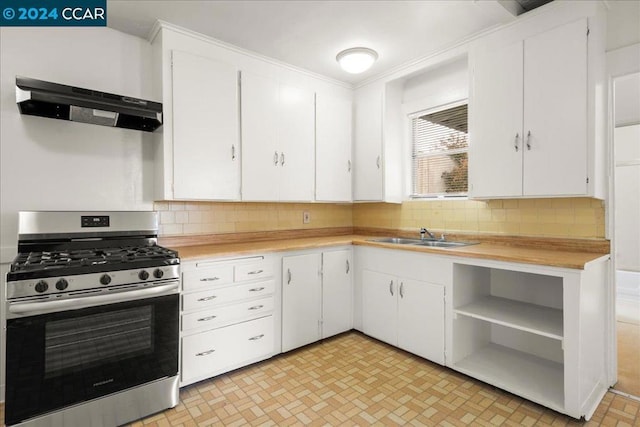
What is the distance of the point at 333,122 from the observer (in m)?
3.46

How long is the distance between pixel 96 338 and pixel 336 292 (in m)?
1.83

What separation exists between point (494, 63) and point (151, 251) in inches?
108

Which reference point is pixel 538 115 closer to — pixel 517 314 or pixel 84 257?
pixel 517 314

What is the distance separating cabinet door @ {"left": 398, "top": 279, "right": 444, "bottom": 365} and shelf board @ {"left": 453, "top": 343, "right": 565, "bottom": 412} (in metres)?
0.21

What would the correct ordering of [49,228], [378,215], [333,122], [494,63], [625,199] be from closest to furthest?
[49,228] → [494,63] → [333,122] → [378,215] → [625,199]

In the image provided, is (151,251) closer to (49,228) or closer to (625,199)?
(49,228)

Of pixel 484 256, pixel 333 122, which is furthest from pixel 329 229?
pixel 484 256

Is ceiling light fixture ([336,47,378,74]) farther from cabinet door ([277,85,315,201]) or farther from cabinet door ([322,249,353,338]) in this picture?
cabinet door ([322,249,353,338])

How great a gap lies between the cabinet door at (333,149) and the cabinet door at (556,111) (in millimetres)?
1714

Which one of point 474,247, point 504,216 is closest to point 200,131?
point 474,247

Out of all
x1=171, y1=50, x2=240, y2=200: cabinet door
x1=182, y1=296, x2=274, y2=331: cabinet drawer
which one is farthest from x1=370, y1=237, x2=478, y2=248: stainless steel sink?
x1=171, y1=50, x2=240, y2=200: cabinet door

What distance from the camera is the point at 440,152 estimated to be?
324 cm

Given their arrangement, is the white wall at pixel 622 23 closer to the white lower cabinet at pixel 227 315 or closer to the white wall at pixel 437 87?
the white wall at pixel 437 87

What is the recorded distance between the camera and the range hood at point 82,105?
186 cm
